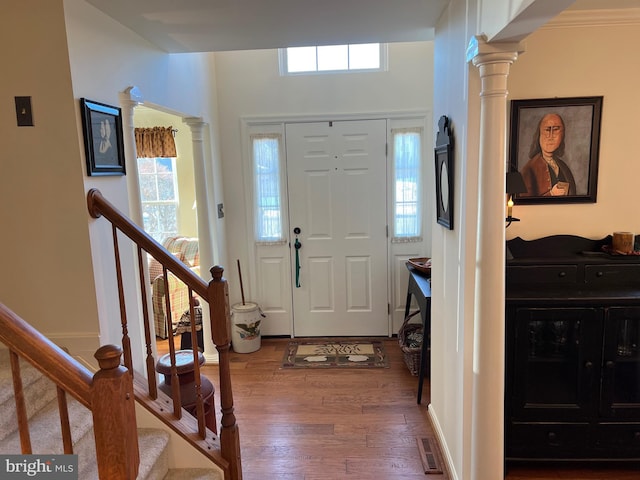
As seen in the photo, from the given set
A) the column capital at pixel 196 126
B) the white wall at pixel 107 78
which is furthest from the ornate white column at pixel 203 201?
the white wall at pixel 107 78

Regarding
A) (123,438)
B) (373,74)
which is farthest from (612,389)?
(373,74)

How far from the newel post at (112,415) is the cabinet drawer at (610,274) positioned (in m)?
2.24

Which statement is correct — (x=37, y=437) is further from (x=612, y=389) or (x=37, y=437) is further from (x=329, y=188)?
(x=329, y=188)

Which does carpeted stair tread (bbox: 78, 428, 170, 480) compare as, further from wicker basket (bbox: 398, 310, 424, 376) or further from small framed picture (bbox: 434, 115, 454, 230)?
wicker basket (bbox: 398, 310, 424, 376)

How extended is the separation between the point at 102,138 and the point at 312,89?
2307mm

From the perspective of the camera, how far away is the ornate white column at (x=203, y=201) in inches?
136

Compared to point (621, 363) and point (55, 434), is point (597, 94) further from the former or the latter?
point (55, 434)

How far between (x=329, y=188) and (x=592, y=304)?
2.43m

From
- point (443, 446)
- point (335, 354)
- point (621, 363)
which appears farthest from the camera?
point (335, 354)

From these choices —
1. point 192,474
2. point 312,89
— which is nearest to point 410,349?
point 192,474

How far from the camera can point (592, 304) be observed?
2.06m

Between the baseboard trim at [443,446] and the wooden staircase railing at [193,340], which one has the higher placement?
the wooden staircase railing at [193,340]

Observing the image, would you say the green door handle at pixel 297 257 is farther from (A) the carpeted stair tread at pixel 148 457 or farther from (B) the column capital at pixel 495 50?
(B) the column capital at pixel 495 50

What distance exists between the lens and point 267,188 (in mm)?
4016
